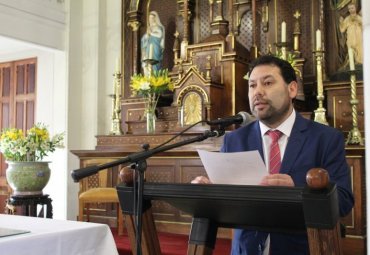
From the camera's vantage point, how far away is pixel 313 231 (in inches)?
54.0

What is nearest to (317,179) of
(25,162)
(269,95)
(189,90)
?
(269,95)

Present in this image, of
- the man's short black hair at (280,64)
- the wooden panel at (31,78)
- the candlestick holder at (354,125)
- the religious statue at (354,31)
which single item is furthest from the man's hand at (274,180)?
the wooden panel at (31,78)

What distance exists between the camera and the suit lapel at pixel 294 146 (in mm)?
1938

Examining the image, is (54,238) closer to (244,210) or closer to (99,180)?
(244,210)

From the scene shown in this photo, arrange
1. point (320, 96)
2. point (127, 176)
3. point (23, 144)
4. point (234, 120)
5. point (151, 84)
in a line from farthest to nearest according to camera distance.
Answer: point (151, 84)
point (23, 144)
point (320, 96)
point (234, 120)
point (127, 176)

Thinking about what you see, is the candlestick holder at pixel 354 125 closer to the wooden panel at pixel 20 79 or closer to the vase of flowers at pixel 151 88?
the vase of flowers at pixel 151 88

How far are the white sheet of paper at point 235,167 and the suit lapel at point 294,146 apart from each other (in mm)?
353

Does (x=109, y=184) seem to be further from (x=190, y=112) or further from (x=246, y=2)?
(x=246, y=2)

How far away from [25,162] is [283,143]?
396cm

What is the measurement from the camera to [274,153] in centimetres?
202

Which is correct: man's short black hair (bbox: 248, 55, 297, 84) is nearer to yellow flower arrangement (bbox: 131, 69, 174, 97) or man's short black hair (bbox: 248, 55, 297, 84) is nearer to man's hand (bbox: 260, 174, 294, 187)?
man's hand (bbox: 260, 174, 294, 187)

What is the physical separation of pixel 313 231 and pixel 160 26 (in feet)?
18.9

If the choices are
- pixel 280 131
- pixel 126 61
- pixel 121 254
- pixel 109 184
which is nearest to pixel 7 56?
pixel 126 61

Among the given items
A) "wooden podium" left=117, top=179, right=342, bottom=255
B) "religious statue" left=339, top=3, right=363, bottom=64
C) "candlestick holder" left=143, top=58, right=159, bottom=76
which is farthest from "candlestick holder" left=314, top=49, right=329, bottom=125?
"wooden podium" left=117, top=179, right=342, bottom=255
